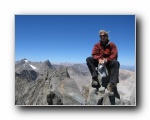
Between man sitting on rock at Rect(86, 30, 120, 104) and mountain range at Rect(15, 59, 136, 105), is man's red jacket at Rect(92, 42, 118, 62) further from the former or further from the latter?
mountain range at Rect(15, 59, 136, 105)

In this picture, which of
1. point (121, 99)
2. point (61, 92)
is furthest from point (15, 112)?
point (121, 99)

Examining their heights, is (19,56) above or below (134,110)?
above

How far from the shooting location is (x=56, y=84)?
7.95 meters

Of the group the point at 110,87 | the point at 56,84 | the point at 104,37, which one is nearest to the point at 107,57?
the point at 104,37

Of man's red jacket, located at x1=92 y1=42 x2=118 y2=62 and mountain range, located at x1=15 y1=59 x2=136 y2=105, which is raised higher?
man's red jacket, located at x1=92 y1=42 x2=118 y2=62

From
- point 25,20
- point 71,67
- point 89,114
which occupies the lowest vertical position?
point 89,114

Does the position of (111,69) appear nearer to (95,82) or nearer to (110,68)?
(110,68)

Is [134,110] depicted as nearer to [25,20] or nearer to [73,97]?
[73,97]

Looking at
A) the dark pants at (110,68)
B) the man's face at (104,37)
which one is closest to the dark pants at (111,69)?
the dark pants at (110,68)

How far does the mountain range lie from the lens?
7.89m

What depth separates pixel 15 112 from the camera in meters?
7.95

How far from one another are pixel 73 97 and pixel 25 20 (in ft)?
3.12

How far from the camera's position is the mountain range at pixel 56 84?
7895mm

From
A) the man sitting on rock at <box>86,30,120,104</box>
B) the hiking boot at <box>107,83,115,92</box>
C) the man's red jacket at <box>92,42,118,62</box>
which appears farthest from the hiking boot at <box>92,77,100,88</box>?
the man's red jacket at <box>92,42,118,62</box>
